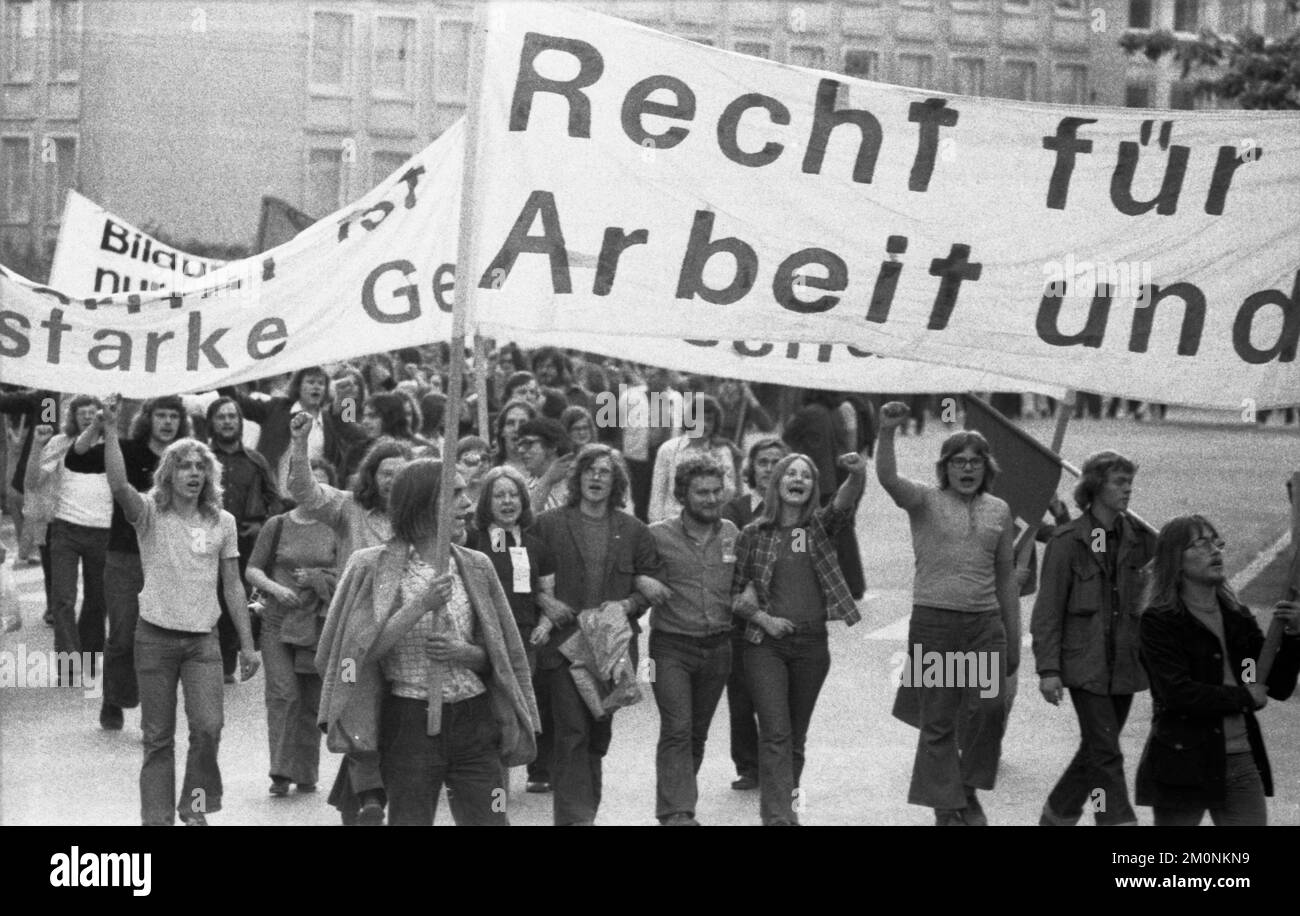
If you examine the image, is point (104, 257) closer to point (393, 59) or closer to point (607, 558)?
point (607, 558)

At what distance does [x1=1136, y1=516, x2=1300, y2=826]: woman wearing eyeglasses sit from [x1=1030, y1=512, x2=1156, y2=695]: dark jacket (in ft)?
3.99

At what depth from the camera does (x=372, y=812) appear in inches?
308

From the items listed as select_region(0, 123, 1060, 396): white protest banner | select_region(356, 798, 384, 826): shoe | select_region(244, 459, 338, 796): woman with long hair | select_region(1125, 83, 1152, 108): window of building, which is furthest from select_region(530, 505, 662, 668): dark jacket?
select_region(1125, 83, 1152, 108): window of building

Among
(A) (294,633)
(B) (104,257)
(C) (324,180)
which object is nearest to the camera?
(A) (294,633)

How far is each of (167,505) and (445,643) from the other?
2235 millimetres

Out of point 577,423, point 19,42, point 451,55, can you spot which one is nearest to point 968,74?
point 451,55

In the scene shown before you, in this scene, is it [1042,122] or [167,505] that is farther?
[167,505]

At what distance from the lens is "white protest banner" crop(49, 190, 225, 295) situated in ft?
48.2

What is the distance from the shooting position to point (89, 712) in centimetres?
1159

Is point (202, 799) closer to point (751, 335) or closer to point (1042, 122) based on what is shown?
point (751, 335)

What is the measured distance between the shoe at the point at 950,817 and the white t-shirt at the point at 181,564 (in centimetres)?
305

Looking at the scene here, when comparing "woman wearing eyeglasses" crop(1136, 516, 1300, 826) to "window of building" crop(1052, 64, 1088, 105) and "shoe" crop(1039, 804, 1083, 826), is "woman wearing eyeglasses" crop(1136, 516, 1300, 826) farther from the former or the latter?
"window of building" crop(1052, 64, 1088, 105)

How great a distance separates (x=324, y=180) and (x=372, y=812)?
45.0 metres

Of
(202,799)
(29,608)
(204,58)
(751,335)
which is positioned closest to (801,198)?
(751,335)
